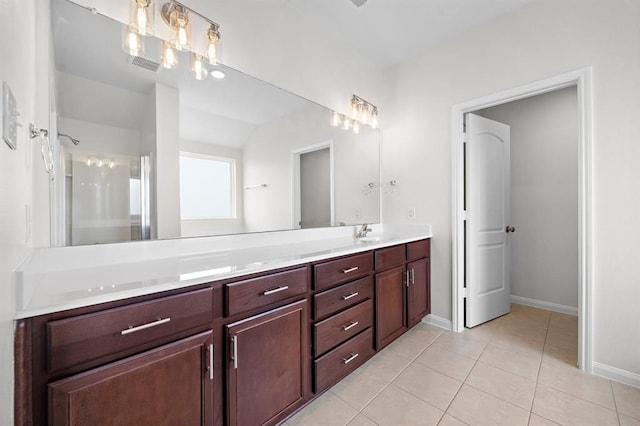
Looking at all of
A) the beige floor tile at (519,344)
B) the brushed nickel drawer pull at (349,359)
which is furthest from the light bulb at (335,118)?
the beige floor tile at (519,344)

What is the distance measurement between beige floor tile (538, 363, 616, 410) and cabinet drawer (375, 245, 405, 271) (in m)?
1.13

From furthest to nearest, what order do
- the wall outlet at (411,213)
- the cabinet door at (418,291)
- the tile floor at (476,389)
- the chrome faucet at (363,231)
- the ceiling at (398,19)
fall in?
the wall outlet at (411,213) < the chrome faucet at (363,231) < the cabinet door at (418,291) < the ceiling at (398,19) < the tile floor at (476,389)

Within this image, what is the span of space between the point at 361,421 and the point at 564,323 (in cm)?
242

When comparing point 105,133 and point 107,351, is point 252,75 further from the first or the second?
point 107,351

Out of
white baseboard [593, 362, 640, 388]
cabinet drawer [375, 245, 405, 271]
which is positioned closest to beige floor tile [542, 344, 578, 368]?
white baseboard [593, 362, 640, 388]

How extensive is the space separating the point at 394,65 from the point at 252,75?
1733mm

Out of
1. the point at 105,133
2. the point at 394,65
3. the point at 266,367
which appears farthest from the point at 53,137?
the point at 394,65

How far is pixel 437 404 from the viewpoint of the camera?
1.56 m

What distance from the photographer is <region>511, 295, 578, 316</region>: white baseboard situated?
2848 mm

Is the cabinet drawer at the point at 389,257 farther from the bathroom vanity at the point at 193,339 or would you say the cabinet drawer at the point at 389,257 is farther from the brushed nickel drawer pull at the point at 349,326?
the brushed nickel drawer pull at the point at 349,326

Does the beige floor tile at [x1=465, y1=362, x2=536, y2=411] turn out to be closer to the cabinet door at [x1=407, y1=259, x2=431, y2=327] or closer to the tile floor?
the tile floor

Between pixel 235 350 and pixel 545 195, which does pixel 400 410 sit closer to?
pixel 235 350

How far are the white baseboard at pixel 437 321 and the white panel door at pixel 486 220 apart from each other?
0.17m

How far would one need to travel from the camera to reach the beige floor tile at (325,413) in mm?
1432
